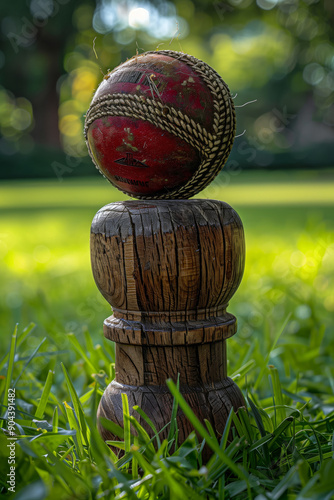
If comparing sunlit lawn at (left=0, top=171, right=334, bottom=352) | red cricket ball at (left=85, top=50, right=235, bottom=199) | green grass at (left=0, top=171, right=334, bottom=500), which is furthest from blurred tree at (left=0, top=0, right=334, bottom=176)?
red cricket ball at (left=85, top=50, right=235, bottom=199)

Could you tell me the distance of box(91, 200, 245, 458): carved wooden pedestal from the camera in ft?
4.06

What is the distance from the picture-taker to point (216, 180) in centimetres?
690

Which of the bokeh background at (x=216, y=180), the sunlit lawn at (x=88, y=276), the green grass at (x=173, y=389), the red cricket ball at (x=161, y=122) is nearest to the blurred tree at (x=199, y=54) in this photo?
the bokeh background at (x=216, y=180)

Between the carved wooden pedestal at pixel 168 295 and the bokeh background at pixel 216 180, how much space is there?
29 centimetres

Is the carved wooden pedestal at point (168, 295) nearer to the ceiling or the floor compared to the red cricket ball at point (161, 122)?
nearer to the floor

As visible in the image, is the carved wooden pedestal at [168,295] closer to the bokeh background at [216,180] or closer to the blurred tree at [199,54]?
the bokeh background at [216,180]

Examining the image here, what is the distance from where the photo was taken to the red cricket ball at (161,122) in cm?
125

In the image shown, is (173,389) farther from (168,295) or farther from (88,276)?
(88,276)

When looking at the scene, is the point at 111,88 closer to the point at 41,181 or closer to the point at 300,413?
the point at 300,413

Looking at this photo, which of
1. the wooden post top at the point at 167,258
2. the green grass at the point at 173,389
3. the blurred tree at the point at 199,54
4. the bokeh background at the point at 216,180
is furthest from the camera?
the blurred tree at the point at 199,54

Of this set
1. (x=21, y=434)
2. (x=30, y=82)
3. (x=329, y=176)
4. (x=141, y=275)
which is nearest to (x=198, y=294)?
(x=141, y=275)

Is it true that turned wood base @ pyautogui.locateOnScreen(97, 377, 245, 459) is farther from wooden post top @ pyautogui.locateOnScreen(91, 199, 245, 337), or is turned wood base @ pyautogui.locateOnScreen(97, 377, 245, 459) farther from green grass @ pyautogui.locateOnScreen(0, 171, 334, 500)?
wooden post top @ pyautogui.locateOnScreen(91, 199, 245, 337)

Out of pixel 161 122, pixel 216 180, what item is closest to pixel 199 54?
pixel 216 180

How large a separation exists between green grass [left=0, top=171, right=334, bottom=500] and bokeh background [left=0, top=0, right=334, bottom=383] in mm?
19
